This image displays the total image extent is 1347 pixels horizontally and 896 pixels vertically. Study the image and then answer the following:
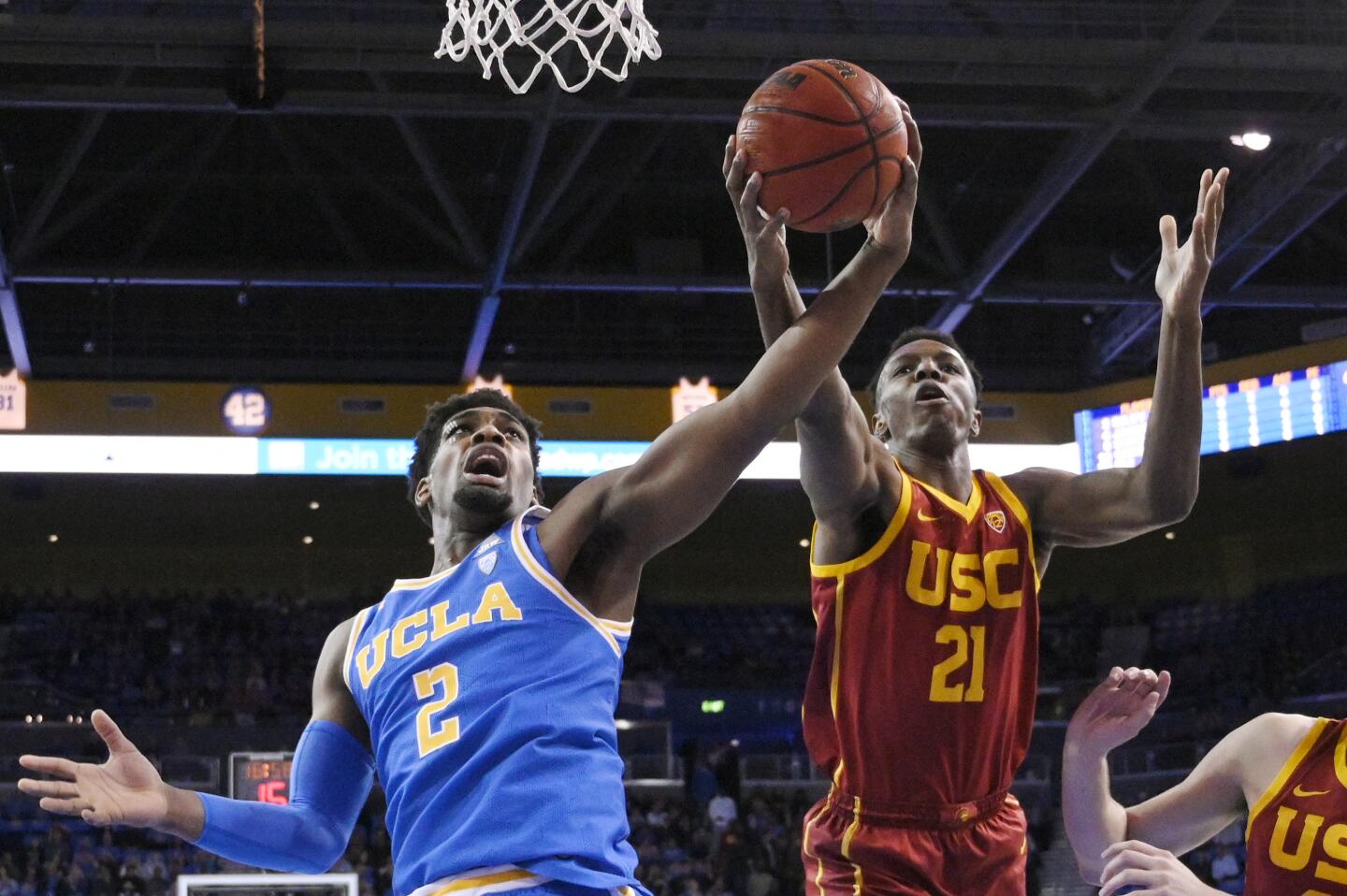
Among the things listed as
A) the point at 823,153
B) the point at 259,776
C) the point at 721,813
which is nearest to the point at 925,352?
the point at 823,153

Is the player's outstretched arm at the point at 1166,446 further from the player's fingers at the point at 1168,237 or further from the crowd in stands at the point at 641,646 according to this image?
the crowd in stands at the point at 641,646

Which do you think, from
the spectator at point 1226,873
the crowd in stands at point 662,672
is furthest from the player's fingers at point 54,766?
the spectator at point 1226,873

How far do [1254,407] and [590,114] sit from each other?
821 centimetres

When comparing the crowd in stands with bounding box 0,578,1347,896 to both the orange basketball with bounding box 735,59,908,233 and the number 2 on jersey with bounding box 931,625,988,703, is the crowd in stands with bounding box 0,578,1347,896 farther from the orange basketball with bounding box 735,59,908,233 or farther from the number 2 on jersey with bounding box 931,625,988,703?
the orange basketball with bounding box 735,59,908,233

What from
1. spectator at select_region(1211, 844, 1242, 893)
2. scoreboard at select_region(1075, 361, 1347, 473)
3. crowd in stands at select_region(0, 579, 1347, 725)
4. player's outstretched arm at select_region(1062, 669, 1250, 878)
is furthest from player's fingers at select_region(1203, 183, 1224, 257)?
crowd in stands at select_region(0, 579, 1347, 725)

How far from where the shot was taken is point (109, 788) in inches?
122

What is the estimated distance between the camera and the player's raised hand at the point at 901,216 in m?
3.43

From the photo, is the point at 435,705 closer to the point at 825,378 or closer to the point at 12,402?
the point at 825,378

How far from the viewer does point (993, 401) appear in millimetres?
19047

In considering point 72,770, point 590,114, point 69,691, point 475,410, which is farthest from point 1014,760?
point 69,691

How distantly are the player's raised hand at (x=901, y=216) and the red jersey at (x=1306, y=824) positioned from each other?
5.68 ft

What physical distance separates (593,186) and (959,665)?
1227 cm

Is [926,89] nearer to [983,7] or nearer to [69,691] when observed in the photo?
[983,7]

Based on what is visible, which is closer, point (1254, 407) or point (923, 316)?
point (1254, 407)
